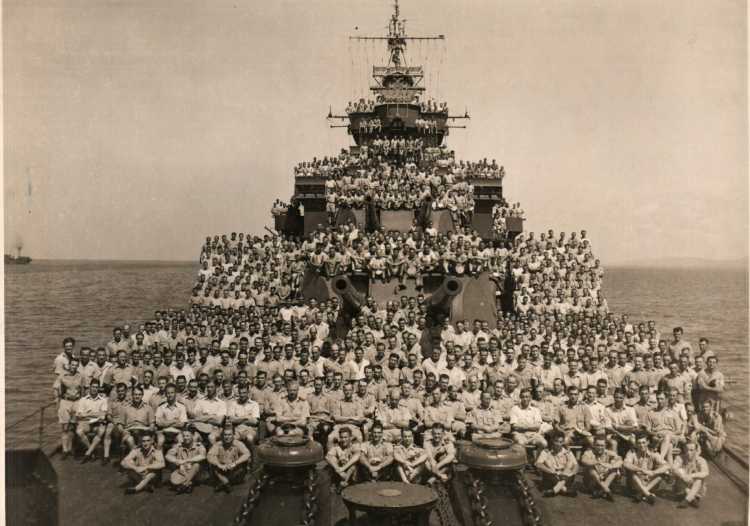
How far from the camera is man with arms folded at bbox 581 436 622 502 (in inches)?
299

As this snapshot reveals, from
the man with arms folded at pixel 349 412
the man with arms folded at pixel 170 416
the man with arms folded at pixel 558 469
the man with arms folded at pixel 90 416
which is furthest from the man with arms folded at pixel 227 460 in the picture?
the man with arms folded at pixel 558 469

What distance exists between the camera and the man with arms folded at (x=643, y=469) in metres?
7.54

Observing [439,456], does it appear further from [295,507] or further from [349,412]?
[295,507]

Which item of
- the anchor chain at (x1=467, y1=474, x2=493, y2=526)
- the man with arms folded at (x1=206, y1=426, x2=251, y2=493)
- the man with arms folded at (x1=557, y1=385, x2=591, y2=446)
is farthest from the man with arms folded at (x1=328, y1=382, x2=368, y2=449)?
the man with arms folded at (x1=557, y1=385, x2=591, y2=446)

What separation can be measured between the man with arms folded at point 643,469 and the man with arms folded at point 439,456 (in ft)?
→ 6.26

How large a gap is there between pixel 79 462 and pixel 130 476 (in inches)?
52.8

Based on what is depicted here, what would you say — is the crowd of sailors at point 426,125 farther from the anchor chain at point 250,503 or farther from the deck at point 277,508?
the anchor chain at point 250,503

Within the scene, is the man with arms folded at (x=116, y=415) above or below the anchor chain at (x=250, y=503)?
above

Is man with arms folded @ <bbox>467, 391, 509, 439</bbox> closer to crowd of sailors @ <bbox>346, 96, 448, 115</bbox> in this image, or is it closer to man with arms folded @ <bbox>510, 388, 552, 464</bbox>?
man with arms folded @ <bbox>510, 388, 552, 464</bbox>

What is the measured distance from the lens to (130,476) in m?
7.73

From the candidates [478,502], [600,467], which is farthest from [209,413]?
[600,467]

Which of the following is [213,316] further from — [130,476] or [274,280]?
[130,476]

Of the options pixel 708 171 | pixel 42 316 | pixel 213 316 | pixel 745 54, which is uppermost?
pixel 745 54

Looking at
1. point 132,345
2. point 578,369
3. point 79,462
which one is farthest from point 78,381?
point 578,369
